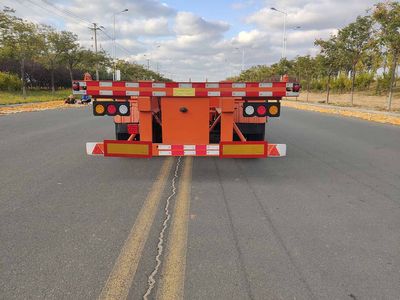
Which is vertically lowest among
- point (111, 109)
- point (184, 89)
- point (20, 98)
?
point (20, 98)

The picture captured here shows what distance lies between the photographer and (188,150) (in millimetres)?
5367

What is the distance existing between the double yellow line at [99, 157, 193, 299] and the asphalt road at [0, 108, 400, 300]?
0.04 ft

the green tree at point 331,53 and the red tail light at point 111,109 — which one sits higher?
the green tree at point 331,53

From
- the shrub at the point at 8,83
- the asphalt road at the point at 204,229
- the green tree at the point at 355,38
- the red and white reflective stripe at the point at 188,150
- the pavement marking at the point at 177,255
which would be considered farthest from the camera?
the shrub at the point at 8,83

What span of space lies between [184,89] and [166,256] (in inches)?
113

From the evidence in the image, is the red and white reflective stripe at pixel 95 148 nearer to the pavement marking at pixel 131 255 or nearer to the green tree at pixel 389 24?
the pavement marking at pixel 131 255

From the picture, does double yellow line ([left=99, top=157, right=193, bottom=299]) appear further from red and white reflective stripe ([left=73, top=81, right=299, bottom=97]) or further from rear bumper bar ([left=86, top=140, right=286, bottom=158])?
red and white reflective stripe ([left=73, top=81, right=299, bottom=97])

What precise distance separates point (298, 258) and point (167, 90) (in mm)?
3177

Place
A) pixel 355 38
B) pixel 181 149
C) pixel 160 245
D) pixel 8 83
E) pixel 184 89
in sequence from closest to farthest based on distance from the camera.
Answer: pixel 160 245 < pixel 184 89 < pixel 181 149 < pixel 355 38 < pixel 8 83

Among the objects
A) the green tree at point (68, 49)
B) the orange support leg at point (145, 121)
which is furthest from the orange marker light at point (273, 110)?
the green tree at point (68, 49)

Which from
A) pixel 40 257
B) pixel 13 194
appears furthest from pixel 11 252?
pixel 13 194

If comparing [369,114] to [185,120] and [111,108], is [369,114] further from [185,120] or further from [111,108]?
[111,108]

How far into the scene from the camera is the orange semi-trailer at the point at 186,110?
206 inches

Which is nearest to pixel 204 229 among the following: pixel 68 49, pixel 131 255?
pixel 131 255
